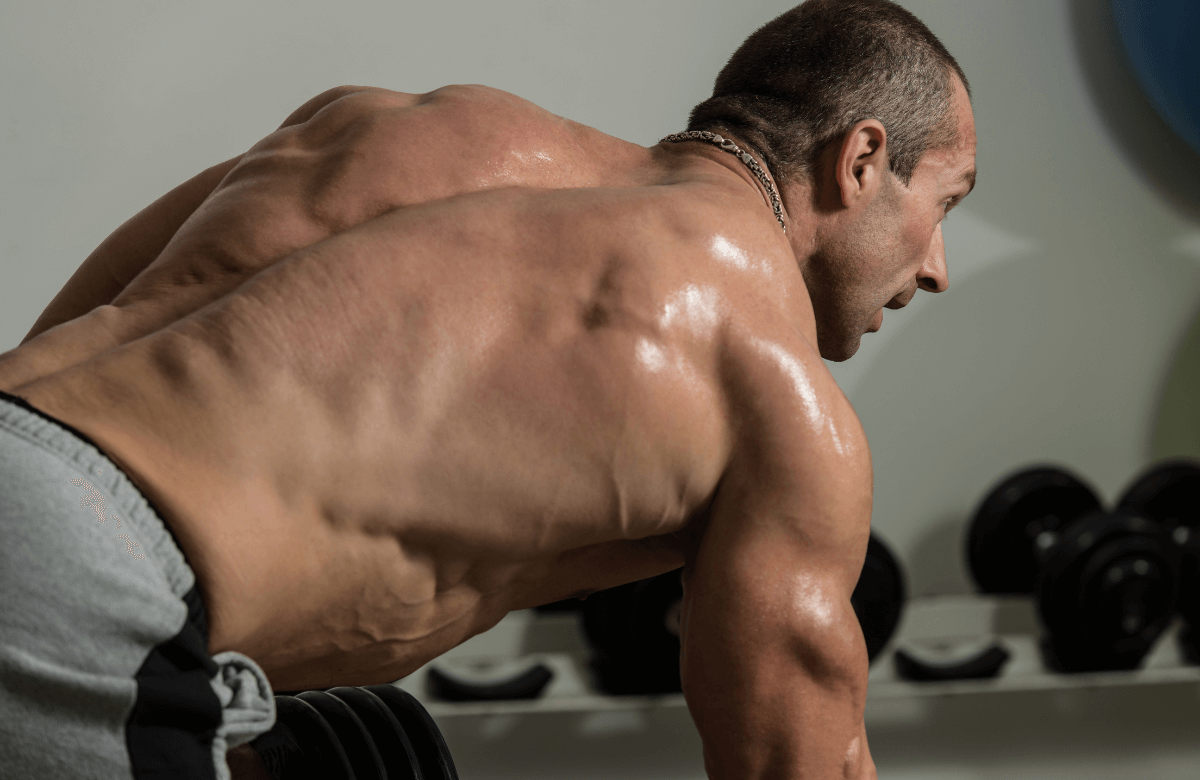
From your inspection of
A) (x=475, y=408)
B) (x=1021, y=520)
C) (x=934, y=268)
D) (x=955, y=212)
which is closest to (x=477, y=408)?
(x=475, y=408)

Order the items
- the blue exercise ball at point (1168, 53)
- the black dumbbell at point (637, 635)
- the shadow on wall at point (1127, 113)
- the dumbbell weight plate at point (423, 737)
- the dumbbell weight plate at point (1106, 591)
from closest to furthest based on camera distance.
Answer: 1. the dumbbell weight plate at point (423, 737)
2. the black dumbbell at point (637, 635)
3. the dumbbell weight plate at point (1106, 591)
4. the blue exercise ball at point (1168, 53)
5. the shadow on wall at point (1127, 113)

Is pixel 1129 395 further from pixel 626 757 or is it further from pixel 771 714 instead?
pixel 771 714

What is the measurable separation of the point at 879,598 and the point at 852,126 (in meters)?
1.14

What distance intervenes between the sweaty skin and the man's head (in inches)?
8.7

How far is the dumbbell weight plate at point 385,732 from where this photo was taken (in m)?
0.71

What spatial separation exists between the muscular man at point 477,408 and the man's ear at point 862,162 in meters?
0.18

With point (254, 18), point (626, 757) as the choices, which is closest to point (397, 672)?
point (626, 757)

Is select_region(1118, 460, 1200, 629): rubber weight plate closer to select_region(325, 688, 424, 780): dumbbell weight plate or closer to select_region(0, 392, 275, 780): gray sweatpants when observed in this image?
select_region(325, 688, 424, 780): dumbbell weight plate

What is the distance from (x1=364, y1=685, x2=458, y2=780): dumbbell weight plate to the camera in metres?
0.73

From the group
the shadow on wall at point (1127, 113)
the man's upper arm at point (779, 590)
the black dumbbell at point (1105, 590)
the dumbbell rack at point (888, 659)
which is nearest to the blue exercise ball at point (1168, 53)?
the shadow on wall at point (1127, 113)

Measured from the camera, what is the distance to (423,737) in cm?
75

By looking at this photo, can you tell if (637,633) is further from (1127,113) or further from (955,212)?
(1127,113)

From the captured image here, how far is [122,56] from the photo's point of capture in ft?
5.99

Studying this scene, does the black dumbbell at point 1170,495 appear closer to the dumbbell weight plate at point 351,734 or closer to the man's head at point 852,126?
the man's head at point 852,126
